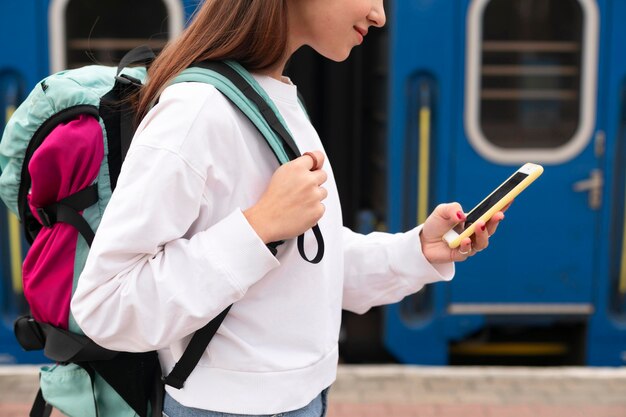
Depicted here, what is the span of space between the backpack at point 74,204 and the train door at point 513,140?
2388 mm

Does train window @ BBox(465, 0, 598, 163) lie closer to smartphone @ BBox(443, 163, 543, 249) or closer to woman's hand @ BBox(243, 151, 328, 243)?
smartphone @ BBox(443, 163, 543, 249)

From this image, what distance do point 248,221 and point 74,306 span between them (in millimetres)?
276

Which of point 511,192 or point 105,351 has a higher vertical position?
point 511,192

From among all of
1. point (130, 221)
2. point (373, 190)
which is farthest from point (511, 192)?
point (373, 190)

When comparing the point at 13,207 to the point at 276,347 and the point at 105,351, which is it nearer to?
the point at 105,351

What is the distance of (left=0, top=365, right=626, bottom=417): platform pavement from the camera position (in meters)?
3.36

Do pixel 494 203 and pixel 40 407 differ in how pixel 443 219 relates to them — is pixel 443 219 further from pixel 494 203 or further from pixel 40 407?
pixel 40 407

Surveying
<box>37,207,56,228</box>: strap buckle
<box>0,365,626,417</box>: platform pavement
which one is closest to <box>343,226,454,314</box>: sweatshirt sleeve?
<box>37,207,56,228</box>: strap buckle

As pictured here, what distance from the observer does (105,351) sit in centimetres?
137

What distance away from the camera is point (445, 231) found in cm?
149

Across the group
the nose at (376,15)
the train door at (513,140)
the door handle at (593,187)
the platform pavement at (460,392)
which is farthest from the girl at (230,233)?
the door handle at (593,187)

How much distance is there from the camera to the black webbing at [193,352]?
121 centimetres

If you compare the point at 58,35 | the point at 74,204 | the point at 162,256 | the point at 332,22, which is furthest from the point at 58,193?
the point at 58,35

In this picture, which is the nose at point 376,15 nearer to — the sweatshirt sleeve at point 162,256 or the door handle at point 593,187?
the sweatshirt sleeve at point 162,256
